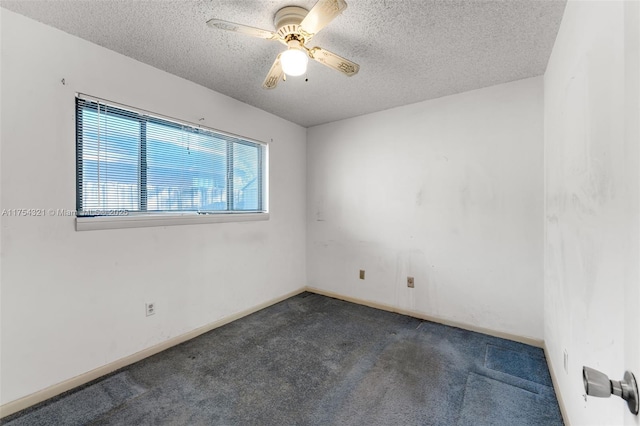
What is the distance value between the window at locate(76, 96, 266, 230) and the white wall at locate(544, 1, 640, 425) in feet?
9.09

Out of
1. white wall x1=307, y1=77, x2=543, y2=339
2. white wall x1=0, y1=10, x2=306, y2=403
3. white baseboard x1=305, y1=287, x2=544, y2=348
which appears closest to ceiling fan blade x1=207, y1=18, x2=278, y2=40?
white wall x1=0, y1=10, x2=306, y2=403

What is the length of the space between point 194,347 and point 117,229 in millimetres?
1202

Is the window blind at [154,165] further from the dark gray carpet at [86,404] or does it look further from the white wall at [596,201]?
the white wall at [596,201]

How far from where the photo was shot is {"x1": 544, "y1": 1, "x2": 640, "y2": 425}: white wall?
2.24 ft

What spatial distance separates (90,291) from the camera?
1.97 meters

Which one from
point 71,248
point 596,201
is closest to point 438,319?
point 596,201

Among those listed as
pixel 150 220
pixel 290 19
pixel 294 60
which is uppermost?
pixel 290 19

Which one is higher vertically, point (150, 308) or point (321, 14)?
point (321, 14)

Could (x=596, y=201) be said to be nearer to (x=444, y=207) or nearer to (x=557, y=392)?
(x=557, y=392)

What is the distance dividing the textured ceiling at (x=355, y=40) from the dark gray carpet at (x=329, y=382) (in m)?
2.43

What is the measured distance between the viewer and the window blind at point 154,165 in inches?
79.3

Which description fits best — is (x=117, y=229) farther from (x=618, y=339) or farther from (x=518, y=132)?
(x=518, y=132)

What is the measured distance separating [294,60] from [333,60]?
0.32 m

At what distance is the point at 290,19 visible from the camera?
5.38ft
